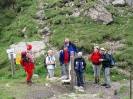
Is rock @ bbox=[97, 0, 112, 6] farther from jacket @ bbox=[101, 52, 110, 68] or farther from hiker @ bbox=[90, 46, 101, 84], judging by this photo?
jacket @ bbox=[101, 52, 110, 68]

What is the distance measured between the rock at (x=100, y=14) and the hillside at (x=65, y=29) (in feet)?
0.85

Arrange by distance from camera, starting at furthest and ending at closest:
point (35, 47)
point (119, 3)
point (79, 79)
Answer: point (119, 3), point (35, 47), point (79, 79)

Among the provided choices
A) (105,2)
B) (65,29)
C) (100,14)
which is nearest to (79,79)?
(65,29)

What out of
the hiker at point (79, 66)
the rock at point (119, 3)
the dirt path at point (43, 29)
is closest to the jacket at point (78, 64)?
the hiker at point (79, 66)

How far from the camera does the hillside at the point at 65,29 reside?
22075 millimetres

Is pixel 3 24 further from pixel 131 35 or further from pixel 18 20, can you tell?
pixel 131 35

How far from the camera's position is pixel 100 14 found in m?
26.6

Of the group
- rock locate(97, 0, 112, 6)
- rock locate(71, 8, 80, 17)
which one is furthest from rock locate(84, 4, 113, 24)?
rock locate(97, 0, 112, 6)

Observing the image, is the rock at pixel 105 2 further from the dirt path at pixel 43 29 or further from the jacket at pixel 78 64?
the jacket at pixel 78 64

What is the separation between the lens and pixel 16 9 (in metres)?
32.6

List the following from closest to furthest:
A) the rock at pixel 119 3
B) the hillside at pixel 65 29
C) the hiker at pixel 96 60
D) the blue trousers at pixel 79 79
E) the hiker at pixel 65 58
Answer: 1. the blue trousers at pixel 79 79
2. the hiker at pixel 96 60
3. the hiker at pixel 65 58
4. the hillside at pixel 65 29
5. the rock at pixel 119 3

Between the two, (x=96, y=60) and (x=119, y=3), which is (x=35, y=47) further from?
(x=119, y=3)

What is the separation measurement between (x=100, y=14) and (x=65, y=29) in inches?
139

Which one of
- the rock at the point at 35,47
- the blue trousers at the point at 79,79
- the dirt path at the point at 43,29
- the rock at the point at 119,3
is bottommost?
the blue trousers at the point at 79,79
